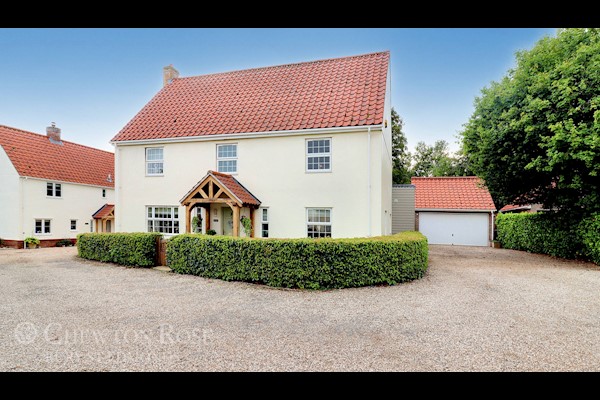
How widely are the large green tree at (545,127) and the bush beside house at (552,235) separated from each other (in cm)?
79

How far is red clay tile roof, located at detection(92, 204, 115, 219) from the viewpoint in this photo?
28.2 metres

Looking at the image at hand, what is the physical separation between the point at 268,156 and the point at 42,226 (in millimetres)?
20071

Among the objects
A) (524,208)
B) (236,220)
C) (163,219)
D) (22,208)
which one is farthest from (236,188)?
(524,208)

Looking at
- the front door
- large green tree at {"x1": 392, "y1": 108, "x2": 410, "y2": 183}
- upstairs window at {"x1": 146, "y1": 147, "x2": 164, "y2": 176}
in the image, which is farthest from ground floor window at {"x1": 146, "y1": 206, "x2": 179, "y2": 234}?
large green tree at {"x1": 392, "y1": 108, "x2": 410, "y2": 183}

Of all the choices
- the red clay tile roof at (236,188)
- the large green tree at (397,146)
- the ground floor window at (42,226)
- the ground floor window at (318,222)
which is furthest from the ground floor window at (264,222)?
the large green tree at (397,146)

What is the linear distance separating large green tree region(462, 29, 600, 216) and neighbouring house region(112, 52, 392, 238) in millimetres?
4975

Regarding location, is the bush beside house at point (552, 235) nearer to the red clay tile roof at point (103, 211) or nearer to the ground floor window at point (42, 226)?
the red clay tile roof at point (103, 211)

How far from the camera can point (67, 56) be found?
5.71 metres

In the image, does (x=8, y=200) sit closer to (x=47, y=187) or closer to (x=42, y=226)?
(x=47, y=187)

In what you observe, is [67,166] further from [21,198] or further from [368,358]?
[368,358]

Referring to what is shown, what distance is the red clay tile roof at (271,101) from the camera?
50.5 feet

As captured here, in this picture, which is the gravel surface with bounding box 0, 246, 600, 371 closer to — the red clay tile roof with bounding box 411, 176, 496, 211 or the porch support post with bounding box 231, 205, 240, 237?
the porch support post with bounding box 231, 205, 240, 237

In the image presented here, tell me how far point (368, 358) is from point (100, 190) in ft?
102
